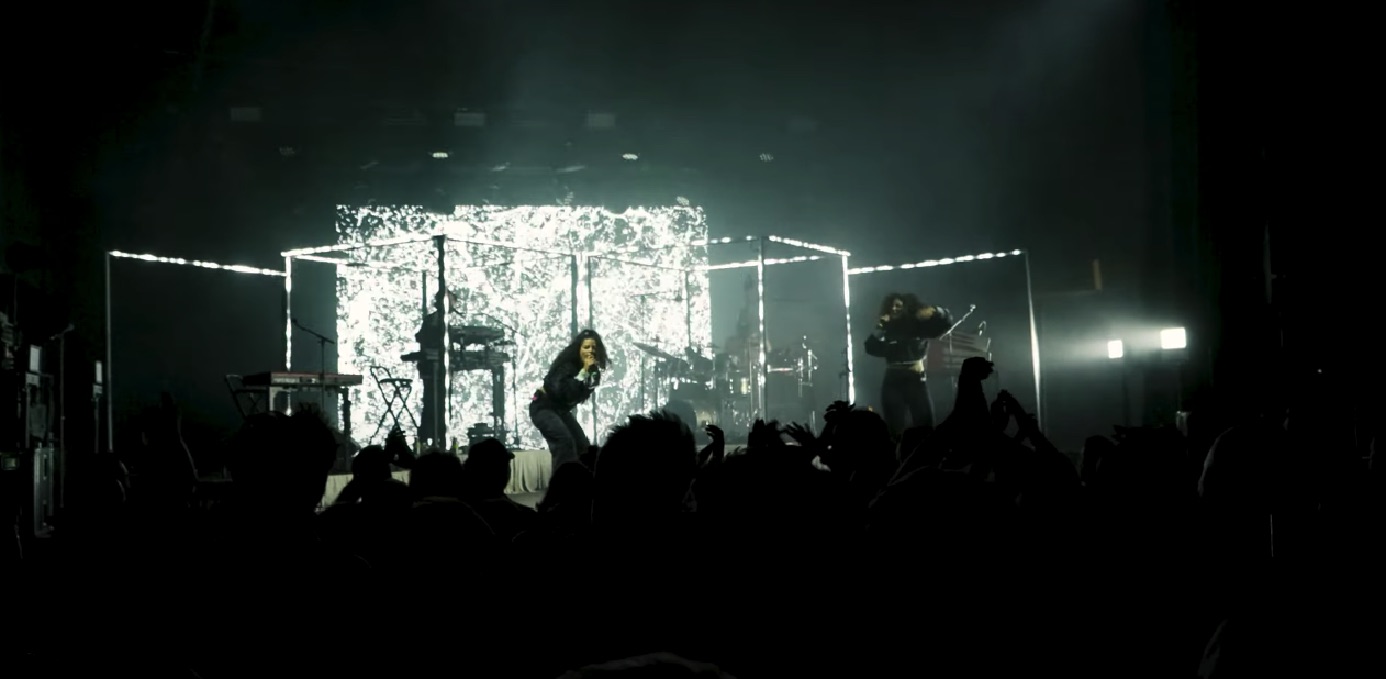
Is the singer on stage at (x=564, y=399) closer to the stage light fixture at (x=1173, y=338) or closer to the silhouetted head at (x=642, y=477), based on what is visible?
the stage light fixture at (x=1173, y=338)

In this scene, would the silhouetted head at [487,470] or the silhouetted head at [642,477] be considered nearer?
the silhouetted head at [642,477]

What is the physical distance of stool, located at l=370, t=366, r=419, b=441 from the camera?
452 inches

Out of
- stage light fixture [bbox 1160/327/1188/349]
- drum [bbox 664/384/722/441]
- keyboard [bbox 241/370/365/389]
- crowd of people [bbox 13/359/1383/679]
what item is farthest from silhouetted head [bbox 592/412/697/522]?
drum [bbox 664/384/722/441]

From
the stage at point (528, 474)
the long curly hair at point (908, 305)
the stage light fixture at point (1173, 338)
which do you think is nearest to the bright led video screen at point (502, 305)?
A: the stage at point (528, 474)

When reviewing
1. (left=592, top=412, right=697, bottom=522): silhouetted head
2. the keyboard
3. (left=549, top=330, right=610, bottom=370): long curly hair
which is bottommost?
(left=592, top=412, right=697, bottom=522): silhouetted head

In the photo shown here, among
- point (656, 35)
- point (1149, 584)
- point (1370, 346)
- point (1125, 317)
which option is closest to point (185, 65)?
point (656, 35)

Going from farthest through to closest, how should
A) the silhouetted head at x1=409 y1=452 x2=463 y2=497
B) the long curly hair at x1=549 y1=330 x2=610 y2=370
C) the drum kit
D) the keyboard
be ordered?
the drum kit
the keyboard
the long curly hair at x1=549 y1=330 x2=610 y2=370
the silhouetted head at x1=409 y1=452 x2=463 y2=497

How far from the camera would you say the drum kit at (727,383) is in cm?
1327

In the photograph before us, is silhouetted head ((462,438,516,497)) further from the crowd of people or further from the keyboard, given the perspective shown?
the keyboard

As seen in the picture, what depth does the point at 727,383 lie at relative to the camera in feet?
44.1

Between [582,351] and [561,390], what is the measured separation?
15.3 inches

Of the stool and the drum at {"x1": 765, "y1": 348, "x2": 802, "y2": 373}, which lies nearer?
the stool

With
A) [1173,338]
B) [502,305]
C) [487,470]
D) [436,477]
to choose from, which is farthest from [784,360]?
[436,477]

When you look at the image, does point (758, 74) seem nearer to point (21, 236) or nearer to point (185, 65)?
point (185, 65)
